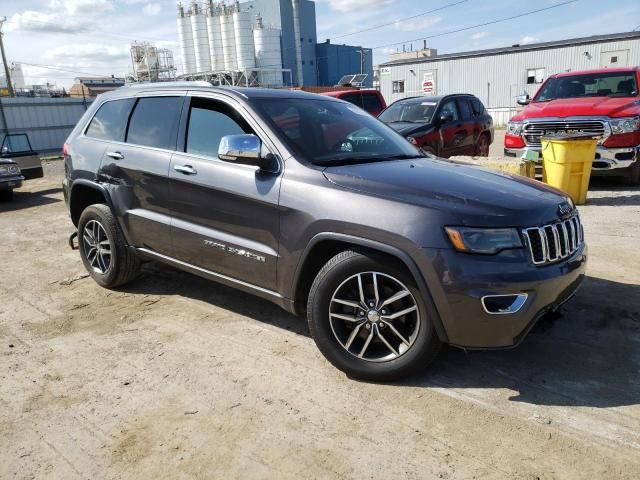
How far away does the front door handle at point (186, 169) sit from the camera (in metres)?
3.74

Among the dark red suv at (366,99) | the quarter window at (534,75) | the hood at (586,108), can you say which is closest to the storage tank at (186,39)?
the quarter window at (534,75)

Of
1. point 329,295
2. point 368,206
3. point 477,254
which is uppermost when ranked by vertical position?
point 368,206

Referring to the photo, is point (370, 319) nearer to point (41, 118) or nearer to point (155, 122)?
point (155, 122)

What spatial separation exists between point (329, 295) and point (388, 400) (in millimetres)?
679

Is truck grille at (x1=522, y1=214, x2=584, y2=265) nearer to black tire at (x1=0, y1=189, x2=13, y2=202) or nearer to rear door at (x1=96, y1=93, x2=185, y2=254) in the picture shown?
rear door at (x1=96, y1=93, x2=185, y2=254)

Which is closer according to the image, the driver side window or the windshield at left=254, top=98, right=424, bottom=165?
the windshield at left=254, top=98, right=424, bottom=165

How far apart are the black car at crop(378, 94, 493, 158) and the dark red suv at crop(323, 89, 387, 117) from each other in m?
1.87

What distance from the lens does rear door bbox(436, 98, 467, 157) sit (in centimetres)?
1009

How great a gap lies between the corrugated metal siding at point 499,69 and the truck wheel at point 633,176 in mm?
24070

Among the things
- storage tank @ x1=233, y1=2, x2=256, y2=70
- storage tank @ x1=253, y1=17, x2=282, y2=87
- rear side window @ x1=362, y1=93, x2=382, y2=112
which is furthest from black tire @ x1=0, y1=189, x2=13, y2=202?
storage tank @ x1=253, y1=17, x2=282, y2=87

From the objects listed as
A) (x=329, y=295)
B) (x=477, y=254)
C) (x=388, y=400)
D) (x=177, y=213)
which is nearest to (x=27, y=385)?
(x=177, y=213)

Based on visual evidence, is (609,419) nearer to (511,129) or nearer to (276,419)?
(276,419)

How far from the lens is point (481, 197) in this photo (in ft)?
9.37

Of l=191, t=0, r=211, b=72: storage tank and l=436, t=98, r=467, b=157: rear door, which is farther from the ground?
l=191, t=0, r=211, b=72: storage tank
